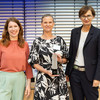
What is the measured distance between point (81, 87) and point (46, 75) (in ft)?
1.41

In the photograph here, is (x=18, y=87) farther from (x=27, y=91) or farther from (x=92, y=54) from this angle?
(x=92, y=54)

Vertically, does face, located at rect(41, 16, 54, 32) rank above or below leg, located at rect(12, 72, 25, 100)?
above

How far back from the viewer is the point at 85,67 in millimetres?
1641

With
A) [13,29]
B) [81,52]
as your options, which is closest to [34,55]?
[13,29]

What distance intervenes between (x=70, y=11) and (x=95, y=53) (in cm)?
177

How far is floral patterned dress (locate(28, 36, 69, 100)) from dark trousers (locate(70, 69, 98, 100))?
0.42 ft

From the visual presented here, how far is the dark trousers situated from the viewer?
1.66 meters

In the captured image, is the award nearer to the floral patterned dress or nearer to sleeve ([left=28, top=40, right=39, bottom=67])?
the floral patterned dress

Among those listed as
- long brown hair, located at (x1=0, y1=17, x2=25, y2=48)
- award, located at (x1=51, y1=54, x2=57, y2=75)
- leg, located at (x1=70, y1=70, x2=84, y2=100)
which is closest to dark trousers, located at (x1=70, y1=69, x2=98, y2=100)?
leg, located at (x1=70, y1=70, x2=84, y2=100)

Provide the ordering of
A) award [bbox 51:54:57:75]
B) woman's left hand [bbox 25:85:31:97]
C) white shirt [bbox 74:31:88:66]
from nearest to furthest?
award [bbox 51:54:57:75] < white shirt [bbox 74:31:88:66] < woman's left hand [bbox 25:85:31:97]

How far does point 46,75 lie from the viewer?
1.73 m

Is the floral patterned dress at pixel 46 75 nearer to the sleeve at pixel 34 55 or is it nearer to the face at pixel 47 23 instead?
the sleeve at pixel 34 55

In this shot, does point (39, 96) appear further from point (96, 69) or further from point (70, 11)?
point (70, 11)

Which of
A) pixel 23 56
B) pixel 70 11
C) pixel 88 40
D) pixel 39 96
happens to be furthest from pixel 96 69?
pixel 70 11
